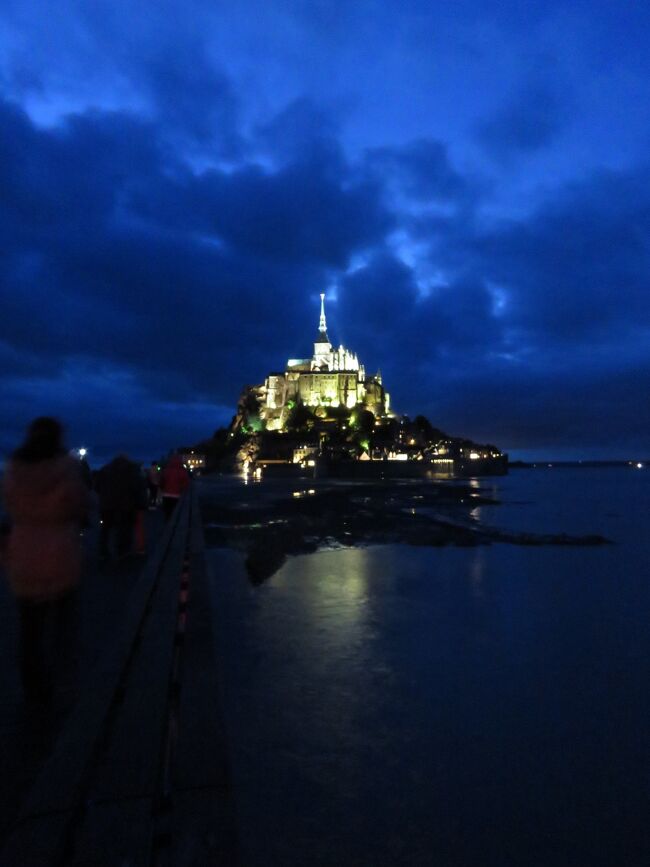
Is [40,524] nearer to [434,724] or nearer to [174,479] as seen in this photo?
[434,724]

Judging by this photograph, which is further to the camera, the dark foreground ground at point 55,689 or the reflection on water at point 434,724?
the reflection on water at point 434,724

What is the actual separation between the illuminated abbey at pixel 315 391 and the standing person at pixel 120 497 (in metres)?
92.8

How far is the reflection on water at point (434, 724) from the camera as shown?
11.7 ft

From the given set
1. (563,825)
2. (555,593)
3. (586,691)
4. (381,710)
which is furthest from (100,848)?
(555,593)

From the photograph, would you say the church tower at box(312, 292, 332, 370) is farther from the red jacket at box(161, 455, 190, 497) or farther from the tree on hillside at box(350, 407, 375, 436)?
the red jacket at box(161, 455, 190, 497)

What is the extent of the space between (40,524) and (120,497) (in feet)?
18.3

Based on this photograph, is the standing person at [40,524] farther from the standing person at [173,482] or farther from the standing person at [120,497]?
the standing person at [173,482]

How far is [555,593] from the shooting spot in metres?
10.4

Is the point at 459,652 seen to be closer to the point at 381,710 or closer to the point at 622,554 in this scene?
the point at 381,710

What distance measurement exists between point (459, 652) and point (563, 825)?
3092 millimetres

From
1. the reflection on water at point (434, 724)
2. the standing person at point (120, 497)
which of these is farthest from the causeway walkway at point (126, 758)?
the standing person at point (120, 497)

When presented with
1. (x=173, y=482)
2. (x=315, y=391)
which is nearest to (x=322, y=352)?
(x=315, y=391)

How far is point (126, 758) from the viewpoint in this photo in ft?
9.05

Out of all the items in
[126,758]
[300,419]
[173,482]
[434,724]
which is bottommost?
[434,724]
